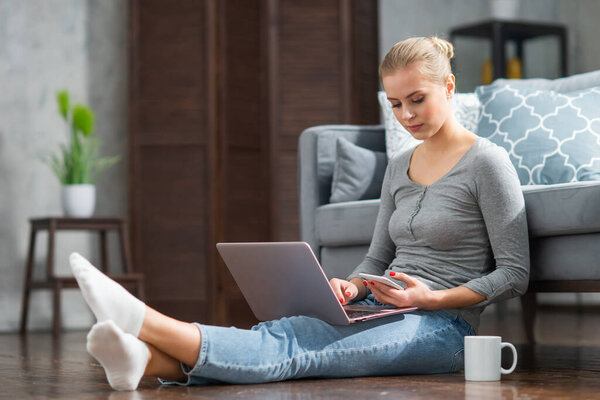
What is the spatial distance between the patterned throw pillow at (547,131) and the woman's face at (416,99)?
0.65 meters

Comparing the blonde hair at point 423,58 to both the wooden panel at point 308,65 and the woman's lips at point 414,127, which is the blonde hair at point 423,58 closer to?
the woman's lips at point 414,127

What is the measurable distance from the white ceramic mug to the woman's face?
0.46 m

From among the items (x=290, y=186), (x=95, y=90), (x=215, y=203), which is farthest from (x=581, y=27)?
(x=95, y=90)

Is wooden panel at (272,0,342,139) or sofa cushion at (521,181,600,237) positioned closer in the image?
sofa cushion at (521,181,600,237)

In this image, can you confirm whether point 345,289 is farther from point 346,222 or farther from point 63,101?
point 63,101

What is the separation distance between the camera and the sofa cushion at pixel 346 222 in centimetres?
262

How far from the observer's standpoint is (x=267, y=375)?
5.23 ft

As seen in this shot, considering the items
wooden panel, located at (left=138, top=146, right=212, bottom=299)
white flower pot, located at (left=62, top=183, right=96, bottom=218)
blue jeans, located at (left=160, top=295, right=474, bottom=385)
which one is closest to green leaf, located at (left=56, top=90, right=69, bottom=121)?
white flower pot, located at (left=62, top=183, right=96, bottom=218)

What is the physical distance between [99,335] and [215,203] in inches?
118

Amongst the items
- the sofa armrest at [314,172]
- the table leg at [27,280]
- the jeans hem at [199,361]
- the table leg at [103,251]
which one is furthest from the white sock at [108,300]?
the table leg at [103,251]

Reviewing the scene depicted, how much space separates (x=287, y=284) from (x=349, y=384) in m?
0.23

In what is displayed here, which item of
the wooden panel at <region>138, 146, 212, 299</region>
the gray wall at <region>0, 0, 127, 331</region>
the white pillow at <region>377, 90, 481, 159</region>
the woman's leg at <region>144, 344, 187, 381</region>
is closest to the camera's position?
the woman's leg at <region>144, 344, 187, 381</region>

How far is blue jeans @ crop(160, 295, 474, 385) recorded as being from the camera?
5.07ft

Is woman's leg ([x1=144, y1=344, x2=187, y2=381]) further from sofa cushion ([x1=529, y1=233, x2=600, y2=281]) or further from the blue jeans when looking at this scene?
sofa cushion ([x1=529, y1=233, x2=600, y2=281])
